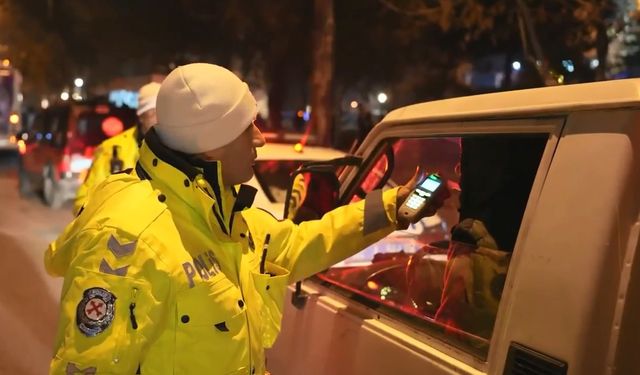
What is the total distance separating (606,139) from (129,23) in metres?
21.0

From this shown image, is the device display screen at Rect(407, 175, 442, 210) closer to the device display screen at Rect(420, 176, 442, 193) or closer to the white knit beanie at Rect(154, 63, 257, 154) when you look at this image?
the device display screen at Rect(420, 176, 442, 193)

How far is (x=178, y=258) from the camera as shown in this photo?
177 centimetres

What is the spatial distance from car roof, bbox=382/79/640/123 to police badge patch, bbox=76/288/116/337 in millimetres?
1139

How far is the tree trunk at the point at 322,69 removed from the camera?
13922 millimetres

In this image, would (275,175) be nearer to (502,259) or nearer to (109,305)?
(502,259)

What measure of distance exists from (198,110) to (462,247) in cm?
108

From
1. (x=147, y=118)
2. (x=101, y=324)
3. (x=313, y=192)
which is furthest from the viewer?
(x=147, y=118)

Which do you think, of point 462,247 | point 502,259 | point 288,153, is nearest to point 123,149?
point 288,153

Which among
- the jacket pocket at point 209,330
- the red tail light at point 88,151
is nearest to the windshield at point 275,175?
the jacket pocket at point 209,330

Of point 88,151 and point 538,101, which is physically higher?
point 538,101

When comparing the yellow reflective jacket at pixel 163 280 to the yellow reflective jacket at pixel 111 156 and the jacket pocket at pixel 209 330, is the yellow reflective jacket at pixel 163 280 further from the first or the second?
the yellow reflective jacket at pixel 111 156

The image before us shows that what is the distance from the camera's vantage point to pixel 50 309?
6.12 metres

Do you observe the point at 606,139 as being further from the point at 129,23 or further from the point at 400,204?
the point at 129,23

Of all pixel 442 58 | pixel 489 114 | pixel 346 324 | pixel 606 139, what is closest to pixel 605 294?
pixel 606 139
